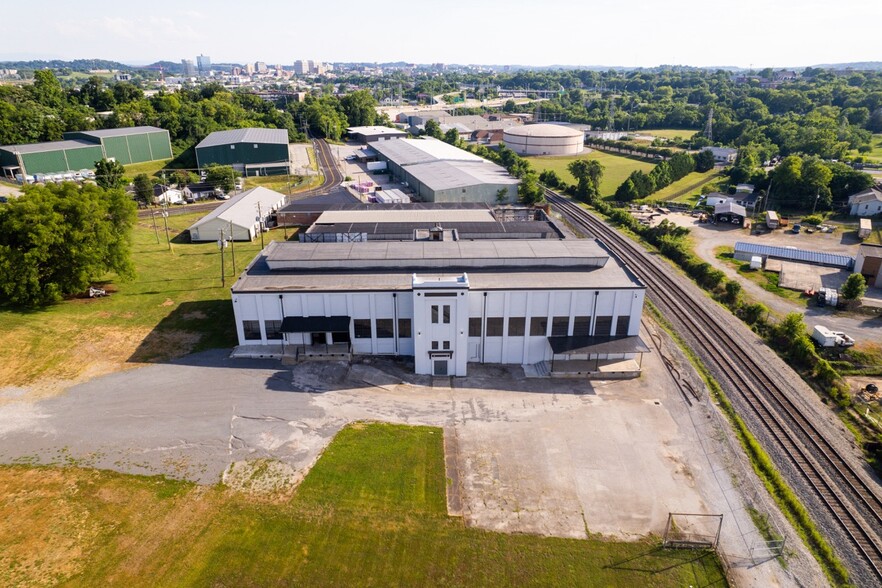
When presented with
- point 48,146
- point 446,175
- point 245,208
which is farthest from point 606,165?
point 48,146

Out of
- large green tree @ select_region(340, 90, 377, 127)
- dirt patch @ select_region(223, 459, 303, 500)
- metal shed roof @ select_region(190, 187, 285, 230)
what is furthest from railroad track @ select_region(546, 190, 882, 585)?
large green tree @ select_region(340, 90, 377, 127)

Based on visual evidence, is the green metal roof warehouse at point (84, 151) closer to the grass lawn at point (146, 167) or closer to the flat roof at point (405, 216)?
the grass lawn at point (146, 167)

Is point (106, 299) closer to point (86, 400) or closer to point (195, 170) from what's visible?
point (86, 400)

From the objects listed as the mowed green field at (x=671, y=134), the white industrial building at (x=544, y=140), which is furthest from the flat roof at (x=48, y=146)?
the mowed green field at (x=671, y=134)

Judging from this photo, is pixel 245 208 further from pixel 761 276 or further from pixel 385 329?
pixel 761 276

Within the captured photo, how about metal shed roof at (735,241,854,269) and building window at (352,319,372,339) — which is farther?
metal shed roof at (735,241,854,269)

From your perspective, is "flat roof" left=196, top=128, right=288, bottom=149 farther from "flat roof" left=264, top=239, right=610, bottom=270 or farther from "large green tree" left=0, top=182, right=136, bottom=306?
"flat roof" left=264, top=239, right=610, bottom=270
